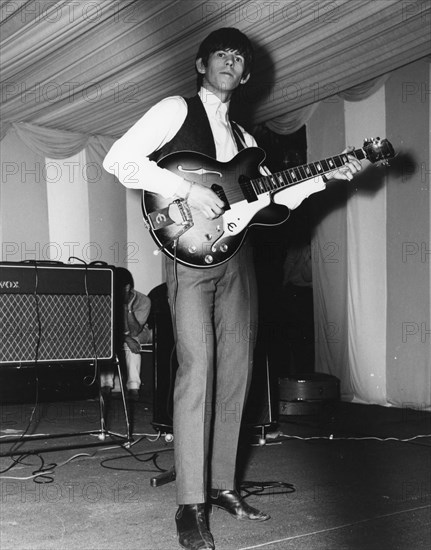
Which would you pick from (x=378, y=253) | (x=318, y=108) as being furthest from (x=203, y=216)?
(x=318, y=108)

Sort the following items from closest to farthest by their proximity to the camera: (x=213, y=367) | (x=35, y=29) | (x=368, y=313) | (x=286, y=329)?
(x=213, y=367) < (x=35, y=29) < (x=368, y=313) < (x=286, y=329)

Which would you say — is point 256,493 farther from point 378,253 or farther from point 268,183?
point 378,253

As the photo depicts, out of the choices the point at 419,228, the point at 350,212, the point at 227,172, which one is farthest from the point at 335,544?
the point at 350,212

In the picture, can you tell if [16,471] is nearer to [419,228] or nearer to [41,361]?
[41,361]

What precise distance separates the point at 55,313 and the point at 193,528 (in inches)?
59.9

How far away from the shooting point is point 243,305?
6.14 ft

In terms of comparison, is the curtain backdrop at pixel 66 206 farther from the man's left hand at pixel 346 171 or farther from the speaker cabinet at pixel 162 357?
the man's left hand at pixel 346 171

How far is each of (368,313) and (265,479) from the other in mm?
2965

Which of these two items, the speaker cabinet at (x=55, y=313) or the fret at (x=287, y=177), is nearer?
the fret at (x=287, y=177)

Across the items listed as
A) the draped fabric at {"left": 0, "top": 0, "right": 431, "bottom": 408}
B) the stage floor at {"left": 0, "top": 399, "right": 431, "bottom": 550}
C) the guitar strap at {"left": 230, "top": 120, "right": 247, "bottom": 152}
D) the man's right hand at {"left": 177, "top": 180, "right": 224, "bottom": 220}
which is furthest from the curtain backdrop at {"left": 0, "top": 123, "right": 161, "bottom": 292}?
the man's right hand at {"left": 177, "top": 180, "right": 224, "bottom": 220}

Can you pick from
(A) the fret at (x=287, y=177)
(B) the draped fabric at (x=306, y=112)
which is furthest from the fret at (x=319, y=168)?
(B) the draped fabric at (x=306, y=112)

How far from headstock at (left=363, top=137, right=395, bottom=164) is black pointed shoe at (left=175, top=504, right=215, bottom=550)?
1291mm

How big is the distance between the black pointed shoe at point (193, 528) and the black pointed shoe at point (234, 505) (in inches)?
6.8

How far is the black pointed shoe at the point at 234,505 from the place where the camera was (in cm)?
181
